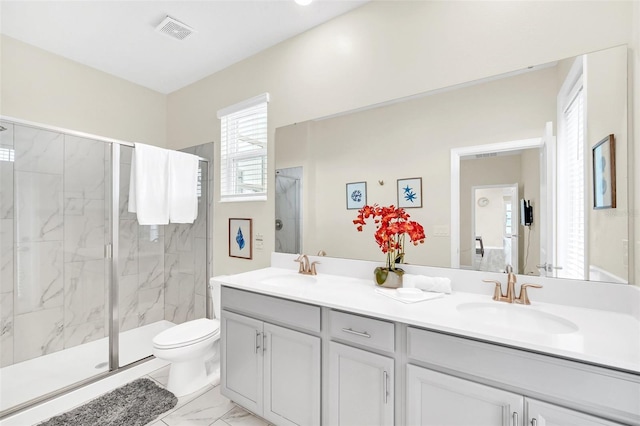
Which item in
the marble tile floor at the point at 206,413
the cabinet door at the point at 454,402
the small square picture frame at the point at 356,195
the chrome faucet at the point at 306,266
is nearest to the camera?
the cabinet door at the point at 454,402

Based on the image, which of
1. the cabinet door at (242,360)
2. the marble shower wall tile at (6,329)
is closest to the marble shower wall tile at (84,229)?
the marble shower wall tile at (6,329)

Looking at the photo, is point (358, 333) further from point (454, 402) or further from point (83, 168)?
point (83, 168)

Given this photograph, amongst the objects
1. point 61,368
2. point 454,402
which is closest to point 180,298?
point 61,368

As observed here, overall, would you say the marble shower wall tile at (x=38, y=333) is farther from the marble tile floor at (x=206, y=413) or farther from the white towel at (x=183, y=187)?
the marble tile floor at (x=206, y=413)

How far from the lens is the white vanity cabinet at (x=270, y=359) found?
4.80 feet

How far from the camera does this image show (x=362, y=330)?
4.28 feet

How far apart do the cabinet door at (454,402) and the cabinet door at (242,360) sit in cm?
87

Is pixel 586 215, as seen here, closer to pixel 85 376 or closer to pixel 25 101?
pixel 85 376

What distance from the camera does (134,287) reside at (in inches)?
117

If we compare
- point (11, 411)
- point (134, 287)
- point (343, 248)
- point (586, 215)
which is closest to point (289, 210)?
point (343, 248)

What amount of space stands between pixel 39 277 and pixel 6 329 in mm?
413

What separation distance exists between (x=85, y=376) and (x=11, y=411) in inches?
16.9

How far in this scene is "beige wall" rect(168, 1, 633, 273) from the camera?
1.37 metres

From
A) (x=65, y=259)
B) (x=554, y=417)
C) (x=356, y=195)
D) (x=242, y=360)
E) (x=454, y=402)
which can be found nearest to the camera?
(x=554, y=417)
